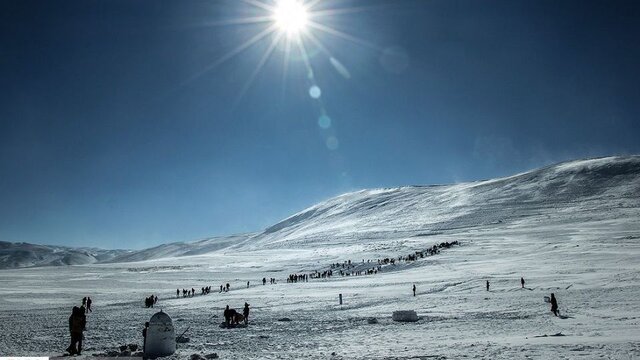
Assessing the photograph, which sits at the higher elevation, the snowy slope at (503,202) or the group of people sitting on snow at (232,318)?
the snowy slope at (503,202)

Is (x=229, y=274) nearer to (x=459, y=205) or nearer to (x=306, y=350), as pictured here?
(x=306, y=350)

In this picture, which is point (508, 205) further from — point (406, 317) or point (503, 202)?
point (406, 317)

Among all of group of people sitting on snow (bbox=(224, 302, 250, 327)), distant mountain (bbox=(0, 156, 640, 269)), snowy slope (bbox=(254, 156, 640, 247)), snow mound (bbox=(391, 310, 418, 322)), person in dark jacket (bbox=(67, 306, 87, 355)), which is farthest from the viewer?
snowy slope (bbox=(254, 156, 640, 247))

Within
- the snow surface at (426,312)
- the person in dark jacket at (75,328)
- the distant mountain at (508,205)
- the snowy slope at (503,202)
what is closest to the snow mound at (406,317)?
the snow surface at (426,312)

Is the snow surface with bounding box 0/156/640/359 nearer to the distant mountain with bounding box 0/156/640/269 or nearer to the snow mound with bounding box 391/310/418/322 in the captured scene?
the snow mound with bounding box 391/310/418/322

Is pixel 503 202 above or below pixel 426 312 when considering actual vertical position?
above

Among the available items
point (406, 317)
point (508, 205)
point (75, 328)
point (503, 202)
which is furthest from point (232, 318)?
point (503, 202)

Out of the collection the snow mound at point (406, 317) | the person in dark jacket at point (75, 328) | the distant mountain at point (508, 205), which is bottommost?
the snow mound at point (406, 317)

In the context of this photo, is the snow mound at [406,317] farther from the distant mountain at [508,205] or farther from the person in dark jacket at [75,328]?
the distant mountain at [508,205]

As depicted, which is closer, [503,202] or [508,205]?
[508,205]

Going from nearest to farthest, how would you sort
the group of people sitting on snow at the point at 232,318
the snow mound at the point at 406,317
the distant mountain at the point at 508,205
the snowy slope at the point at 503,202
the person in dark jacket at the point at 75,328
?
the person in dark jacket at the point at 75,328 < the snow mound at the point at 406,317 < the group of people sitting on snow at the point at 232,318 < the distant mountain at the point at 508,205 < the snowy slope at the point at 503,202

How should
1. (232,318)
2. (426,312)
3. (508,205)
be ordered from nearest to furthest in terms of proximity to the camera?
(232,318), (426,312), (508,205)

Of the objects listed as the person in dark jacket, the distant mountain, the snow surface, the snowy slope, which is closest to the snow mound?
the snow surface

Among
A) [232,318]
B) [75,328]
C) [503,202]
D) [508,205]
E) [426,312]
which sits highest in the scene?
[503,202]
